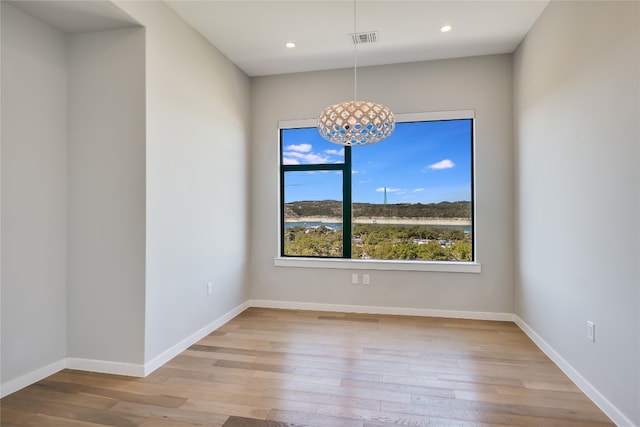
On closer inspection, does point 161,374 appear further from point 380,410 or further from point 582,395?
point 582,395

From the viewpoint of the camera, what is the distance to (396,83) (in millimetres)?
3902

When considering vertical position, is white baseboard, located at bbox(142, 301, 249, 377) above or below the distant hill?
below

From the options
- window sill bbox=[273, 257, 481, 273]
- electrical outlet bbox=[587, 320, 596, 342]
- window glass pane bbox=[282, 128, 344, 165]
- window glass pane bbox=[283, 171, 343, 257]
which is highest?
window glass pane bbox=[282, 128, 344, 165]

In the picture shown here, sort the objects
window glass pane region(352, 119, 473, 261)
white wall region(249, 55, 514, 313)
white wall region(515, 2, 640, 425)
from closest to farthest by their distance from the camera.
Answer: white wall region(515, 2, 640, 425), white wall region(249, 55, 514, 313), window glass pane region(352, 119, 473, 261)

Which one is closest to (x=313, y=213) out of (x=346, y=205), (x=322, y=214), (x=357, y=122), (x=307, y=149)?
(x=322, y=214)

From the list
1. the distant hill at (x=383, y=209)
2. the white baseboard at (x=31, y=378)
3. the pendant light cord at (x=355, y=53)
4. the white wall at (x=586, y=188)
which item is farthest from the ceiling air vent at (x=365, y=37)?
the white baseboard at (x=31, y=378)

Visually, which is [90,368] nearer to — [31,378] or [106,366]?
[106,366]

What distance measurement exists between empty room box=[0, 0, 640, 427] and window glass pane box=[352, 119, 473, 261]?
2 centimetres

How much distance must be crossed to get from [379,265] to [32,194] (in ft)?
10.4

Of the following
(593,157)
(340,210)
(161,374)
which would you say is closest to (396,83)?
(340,210)

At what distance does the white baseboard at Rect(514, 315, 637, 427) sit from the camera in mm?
1900

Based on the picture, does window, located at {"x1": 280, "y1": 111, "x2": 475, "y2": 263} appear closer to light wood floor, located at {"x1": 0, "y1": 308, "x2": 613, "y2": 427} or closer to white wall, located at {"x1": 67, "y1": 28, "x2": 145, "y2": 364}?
light wood floor, located at {"x1": 0, "y1": 308, "x2": 613, "y2": 427}

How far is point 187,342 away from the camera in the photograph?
3.01 meters

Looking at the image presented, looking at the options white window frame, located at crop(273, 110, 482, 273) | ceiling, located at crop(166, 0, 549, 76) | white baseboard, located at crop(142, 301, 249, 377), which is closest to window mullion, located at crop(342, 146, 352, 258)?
white window frame, located at crop(273, 110, 482, 273)
